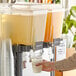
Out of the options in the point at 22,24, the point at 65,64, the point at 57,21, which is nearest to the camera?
the point at 22,24

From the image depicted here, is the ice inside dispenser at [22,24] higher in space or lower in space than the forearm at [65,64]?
higher

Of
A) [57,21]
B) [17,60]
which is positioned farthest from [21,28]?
[57,21]

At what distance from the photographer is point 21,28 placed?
126cm

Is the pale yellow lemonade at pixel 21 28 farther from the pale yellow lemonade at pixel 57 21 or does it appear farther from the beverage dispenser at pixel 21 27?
the pale yellow lemonade at pixel 57 21

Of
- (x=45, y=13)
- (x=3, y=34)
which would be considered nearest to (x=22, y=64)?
(x=3, y=34)

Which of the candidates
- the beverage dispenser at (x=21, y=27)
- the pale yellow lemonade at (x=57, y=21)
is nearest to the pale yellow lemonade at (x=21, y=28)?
the beverage dispenser at (x=21, y=27)

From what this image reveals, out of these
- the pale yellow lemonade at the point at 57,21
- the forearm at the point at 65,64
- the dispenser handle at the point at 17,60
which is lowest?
the forearm at the point at 65,64

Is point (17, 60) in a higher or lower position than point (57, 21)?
lower

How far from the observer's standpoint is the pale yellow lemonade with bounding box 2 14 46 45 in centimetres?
124

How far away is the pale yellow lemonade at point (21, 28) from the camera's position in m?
1.24

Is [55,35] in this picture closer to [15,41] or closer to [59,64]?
[59,64]

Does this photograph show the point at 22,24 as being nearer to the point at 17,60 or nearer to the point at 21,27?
the point at 21,27

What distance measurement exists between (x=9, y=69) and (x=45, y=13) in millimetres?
411

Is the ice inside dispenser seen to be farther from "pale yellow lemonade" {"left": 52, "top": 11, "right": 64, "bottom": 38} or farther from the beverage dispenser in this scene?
"pale yellow lemonade" {"left": 52, "top": 11, "right": 64, "bottom": 38}
